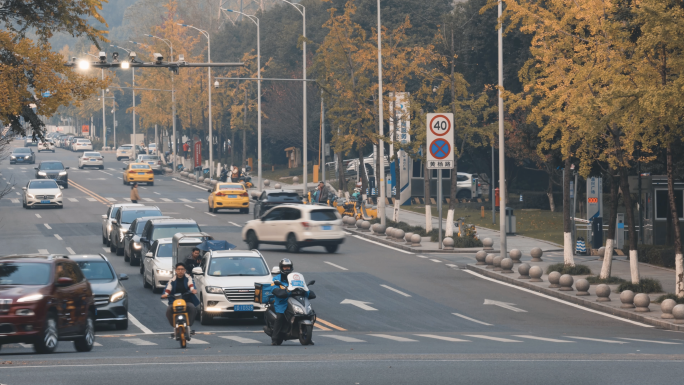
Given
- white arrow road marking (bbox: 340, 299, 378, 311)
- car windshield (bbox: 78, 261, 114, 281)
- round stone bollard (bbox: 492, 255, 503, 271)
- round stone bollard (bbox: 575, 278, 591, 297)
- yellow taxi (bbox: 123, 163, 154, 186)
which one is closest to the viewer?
car windshield (bbox: 78, 261, 114, 281)

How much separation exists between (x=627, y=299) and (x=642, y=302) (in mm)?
674

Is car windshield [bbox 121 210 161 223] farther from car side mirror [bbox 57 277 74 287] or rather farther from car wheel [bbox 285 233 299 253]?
car side mirror [bbox 57 277 74 287]

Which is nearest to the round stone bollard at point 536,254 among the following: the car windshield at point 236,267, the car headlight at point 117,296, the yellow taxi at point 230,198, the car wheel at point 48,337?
the car windshield at point 236,267

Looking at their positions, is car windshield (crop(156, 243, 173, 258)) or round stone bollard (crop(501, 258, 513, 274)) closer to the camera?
car windshield (crop(156, 243, 173, 258))

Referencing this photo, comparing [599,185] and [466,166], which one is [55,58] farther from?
[466,166]

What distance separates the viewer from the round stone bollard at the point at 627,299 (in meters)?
22.8

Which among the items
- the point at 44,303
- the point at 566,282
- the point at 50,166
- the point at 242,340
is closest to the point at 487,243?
the point at 566,282

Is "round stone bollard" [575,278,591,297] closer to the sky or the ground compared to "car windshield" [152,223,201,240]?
closer to the ground

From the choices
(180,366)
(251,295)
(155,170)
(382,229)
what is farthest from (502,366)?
(155,170)

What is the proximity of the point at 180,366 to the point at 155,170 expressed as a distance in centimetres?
7430

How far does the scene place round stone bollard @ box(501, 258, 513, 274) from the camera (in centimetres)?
2949

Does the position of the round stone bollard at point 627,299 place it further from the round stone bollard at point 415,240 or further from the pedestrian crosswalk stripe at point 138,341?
the round stone bollard at point 415,240

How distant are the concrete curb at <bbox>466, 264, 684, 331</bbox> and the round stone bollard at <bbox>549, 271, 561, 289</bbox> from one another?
0.32 m

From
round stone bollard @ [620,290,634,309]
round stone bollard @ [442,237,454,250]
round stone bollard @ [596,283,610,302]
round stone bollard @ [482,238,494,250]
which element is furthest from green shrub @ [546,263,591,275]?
round stone bollard @ [442,237,454,250]
